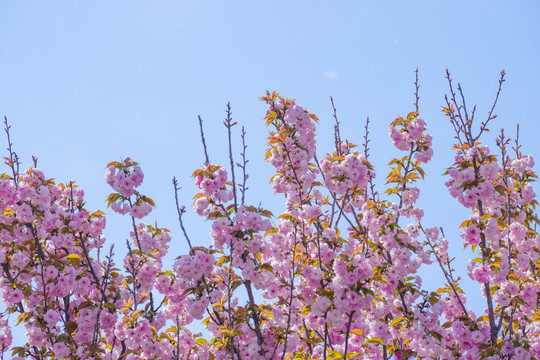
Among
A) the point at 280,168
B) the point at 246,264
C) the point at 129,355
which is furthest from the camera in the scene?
the point at 280,168

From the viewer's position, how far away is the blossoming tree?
5176 mm

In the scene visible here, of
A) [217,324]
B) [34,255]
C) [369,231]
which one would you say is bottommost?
[217,324]

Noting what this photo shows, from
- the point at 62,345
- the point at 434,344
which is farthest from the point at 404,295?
the point at 62,345

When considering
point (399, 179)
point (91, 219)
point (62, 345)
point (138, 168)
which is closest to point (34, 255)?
point (91, 219)

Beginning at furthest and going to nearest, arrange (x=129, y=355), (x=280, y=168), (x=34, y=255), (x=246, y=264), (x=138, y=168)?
(x=34, y=255) < (x=280, y=168) < (x=138, y=168) < (x=129, y=355) < (x=246, y=264)

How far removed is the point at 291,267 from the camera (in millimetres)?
5574

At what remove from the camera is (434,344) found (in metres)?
5.87

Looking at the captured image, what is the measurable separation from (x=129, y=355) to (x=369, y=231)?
3299 millimetres

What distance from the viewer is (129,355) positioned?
5703mm

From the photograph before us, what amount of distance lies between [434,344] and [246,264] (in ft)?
8.49

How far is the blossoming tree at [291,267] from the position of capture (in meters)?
5.18

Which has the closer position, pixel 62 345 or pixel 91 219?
pixel 62 345

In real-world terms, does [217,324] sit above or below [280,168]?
below

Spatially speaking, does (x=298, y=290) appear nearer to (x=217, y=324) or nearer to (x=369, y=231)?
(x=217, y=324)
